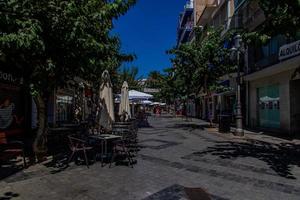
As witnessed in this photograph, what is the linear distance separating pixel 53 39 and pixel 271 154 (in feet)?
24.5

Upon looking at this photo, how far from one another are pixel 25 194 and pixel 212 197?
3.20m

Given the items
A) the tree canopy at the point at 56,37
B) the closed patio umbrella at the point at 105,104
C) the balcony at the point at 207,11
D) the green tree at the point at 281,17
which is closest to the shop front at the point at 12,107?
the closed patio umbrella at the point at 105,104

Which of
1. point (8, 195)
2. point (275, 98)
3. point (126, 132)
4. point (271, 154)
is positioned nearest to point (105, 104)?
point (126, 132)

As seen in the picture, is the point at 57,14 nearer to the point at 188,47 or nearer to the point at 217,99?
the point at 188,47

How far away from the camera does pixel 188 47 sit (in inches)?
889

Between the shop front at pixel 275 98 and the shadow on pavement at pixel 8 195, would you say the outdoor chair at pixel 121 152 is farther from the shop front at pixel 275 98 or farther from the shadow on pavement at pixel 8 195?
the shop front at pixel 275 98

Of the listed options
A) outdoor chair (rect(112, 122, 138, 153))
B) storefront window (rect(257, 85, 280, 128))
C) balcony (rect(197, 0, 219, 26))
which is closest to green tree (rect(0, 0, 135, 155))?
outdoor chair (rect(112, 122, 138, 153))

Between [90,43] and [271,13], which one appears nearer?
[90,43]

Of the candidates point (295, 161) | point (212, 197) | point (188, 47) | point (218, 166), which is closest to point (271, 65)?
point (188, 47)

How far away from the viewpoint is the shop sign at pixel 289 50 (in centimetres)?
1726

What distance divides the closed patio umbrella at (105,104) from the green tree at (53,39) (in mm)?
2303

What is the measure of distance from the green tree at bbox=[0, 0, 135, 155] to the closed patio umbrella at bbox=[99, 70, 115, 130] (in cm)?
230

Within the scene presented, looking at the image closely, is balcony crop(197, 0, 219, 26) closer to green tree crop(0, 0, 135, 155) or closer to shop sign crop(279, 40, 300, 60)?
shop sign crop(279, 40, 300, 60)

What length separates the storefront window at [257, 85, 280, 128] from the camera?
845 inches
